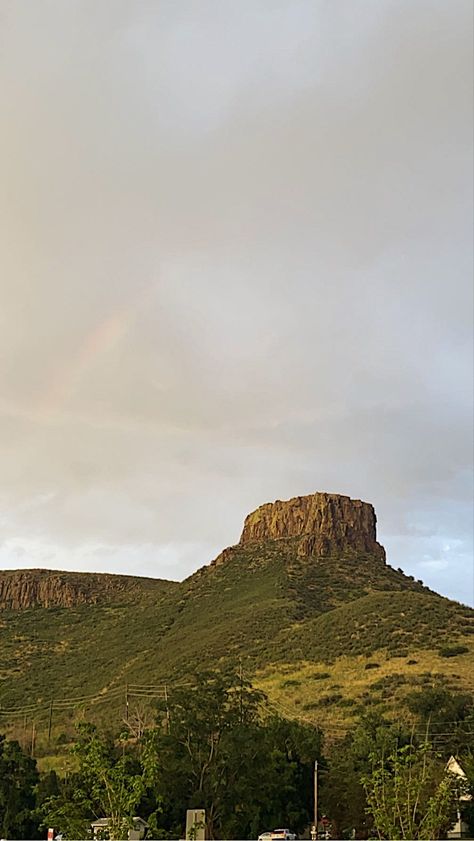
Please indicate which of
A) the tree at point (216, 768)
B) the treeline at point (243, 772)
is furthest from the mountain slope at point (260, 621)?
the tree at point (216, 768)

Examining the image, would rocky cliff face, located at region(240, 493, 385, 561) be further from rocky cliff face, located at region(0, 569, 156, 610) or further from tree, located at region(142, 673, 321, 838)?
tree, located at region(142, 673, 321, 838)

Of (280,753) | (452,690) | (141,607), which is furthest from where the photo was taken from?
(141,607)

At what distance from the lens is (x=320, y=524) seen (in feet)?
392

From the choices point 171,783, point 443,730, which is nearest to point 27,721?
point 443,730

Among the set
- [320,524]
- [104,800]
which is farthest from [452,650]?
[104,800]

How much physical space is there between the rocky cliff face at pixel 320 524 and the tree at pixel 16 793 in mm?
71719

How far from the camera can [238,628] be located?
81.6 m

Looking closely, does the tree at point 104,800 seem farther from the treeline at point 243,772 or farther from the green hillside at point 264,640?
the green hillside at point 264,640

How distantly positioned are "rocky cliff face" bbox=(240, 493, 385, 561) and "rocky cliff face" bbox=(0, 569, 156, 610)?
66.3 ft

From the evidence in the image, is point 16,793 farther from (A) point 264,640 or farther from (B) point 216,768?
(A) point 264,640

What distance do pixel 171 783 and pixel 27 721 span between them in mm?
39955

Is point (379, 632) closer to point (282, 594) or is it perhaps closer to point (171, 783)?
point (282, 594)

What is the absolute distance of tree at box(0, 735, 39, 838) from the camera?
1467 inches

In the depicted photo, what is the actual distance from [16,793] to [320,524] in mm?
83186
